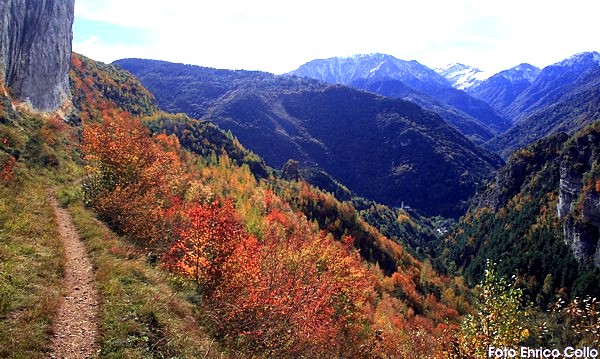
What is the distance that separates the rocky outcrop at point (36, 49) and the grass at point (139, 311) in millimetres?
56296

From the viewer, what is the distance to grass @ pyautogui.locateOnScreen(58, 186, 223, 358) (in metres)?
16.0

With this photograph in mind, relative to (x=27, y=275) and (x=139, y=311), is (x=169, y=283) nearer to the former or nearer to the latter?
(x=139, y=311)

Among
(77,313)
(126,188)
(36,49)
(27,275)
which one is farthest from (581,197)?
(36,49)

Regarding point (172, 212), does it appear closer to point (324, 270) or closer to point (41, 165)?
point (41, 165)

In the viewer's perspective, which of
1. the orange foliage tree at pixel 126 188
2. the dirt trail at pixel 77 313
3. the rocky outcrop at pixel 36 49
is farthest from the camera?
the rocky outcrop at pixel 36 49

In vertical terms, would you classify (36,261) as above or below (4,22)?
below

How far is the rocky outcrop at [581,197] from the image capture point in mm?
148875

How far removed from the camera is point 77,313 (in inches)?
661

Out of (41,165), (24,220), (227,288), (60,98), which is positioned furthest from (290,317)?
(60,98)

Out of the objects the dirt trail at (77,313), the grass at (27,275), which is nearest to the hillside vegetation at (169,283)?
the grass at (27,275)

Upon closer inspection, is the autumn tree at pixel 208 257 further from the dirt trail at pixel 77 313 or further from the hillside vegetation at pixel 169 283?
the dirt trail at pixel 77 313

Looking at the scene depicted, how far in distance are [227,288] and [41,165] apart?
33.0 metres

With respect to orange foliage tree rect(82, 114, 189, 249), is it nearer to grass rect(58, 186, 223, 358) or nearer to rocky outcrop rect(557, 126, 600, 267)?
grass rect(58, 186, 223, 358)

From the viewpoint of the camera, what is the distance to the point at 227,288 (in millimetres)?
25453
